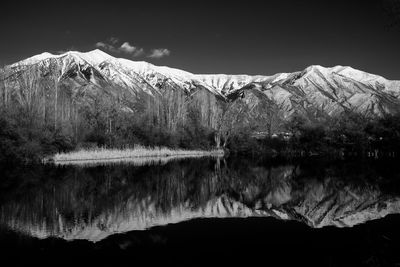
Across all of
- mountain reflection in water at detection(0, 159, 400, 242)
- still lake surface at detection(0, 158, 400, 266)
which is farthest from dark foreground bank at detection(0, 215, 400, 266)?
mountain reflection in water at detection(0, 159, 400, 242)

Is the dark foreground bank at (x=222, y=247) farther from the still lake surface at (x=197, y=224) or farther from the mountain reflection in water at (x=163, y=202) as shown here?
the mountain reflection in water at (x=163, y=202)

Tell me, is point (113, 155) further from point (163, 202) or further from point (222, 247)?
point (222, 247)

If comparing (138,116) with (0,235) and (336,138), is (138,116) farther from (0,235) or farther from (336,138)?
(0,235)

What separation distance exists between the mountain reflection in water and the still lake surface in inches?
1.7

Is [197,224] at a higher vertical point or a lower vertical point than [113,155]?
lower

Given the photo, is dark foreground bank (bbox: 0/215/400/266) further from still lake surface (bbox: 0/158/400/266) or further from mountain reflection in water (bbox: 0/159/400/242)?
mountain reflection in water (bbox: 0/159/400/242)

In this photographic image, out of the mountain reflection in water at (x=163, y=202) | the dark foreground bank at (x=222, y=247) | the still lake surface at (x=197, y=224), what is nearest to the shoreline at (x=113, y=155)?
the mountain reflection in water at (x=163, y=202)

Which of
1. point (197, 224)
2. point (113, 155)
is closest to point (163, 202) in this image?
point (197, 224)

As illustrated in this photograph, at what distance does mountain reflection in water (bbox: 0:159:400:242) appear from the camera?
Result: 1145cm

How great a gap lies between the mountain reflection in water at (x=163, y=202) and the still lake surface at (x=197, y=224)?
4cm

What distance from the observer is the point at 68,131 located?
136 ft

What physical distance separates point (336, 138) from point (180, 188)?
42201 mm

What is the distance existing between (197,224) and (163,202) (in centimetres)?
420

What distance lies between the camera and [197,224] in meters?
11.6
